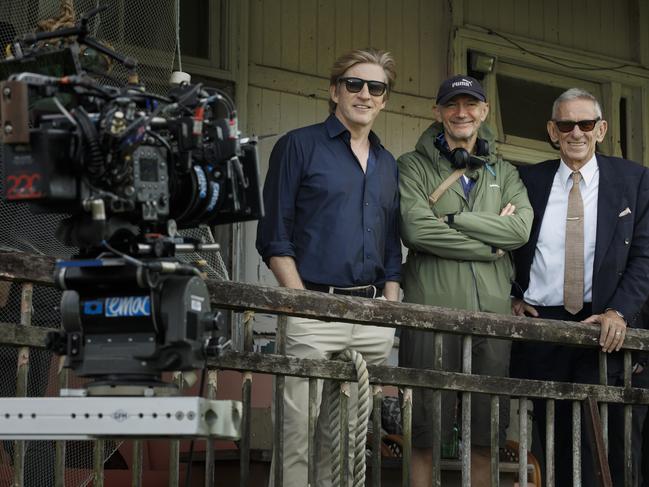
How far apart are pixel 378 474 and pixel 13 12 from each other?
2.63 meters

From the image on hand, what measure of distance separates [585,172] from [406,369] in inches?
65.1

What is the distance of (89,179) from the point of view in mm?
3199

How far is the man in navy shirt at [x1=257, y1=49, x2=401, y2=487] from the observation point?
210 inches

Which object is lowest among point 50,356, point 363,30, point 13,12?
point 50,356

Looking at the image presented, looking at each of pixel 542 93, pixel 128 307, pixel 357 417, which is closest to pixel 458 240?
pixel 357 417

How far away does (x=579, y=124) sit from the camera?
6.04m

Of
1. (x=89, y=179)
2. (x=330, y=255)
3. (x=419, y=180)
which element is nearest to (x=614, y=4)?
(x=419, y=180)

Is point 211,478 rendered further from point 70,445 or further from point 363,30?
point 363,30

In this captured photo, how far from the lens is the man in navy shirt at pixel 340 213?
17.5 ft

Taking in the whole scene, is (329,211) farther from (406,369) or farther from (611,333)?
(611,333)

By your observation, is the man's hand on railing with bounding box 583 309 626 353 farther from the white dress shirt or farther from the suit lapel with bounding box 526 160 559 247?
the suit lapel with bounding box 526 160 559 247

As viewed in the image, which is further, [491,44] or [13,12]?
[491,44]

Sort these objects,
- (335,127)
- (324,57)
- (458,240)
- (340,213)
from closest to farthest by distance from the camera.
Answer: (340,213) → (458,240) → (335,127) → (324,57)

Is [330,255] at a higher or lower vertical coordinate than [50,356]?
higher
